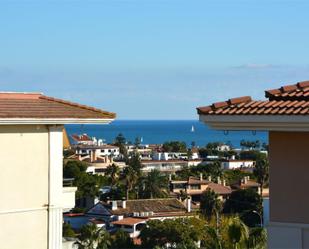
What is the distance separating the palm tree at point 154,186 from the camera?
87062 mm

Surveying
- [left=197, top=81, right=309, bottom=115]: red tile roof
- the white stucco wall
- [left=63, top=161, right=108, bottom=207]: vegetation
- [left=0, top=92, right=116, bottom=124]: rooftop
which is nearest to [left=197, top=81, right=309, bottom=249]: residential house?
[left=197, top=81, right=309, bottom=115]: red tile roof

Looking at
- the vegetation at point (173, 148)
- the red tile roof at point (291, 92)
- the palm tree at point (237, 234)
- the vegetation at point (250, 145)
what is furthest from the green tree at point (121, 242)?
the vegetation at point (250, 145)

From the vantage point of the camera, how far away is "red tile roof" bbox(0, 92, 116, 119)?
10094 mm

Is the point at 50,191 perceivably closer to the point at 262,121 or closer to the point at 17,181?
the point at 17,181

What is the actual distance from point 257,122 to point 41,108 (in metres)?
4.39

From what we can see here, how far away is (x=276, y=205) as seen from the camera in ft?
22.7

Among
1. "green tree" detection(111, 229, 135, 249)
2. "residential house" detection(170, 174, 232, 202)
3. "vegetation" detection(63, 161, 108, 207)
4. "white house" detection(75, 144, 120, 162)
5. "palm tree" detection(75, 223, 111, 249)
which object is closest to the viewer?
"palm tree" detection(75, 223, 111, 249)

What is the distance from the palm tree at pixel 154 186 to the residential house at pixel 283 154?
7899 centimetres

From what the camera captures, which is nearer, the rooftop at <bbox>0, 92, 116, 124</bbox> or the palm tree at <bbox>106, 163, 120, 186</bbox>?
the rooftop at <bbox>0, 92, 116, 124</bbox>

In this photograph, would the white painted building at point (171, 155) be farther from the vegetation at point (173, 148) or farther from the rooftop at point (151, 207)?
the rooftop at point (151, 207)

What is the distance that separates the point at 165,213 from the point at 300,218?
2491 inches

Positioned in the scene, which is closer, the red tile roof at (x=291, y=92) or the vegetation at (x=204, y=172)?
the red tile roof at (x=291, y=92)

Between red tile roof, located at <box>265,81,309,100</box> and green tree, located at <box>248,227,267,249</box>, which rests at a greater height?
red tile roof, located at <box>265,81,309,100</box>

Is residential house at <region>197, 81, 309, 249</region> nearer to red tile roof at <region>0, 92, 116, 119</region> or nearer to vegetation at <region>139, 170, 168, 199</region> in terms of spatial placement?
red tile roof at <region>0, 92, 116, 119</region>
